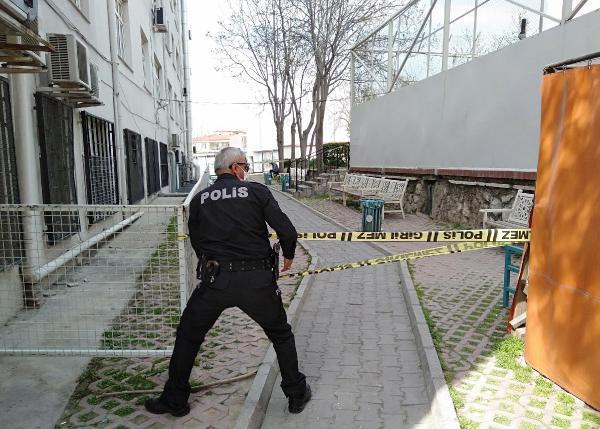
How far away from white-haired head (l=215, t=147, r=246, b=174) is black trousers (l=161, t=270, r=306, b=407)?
2.35 ft

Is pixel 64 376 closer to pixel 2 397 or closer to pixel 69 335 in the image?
pixel 2 397

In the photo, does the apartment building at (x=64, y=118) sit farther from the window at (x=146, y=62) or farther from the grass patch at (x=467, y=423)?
the grass patch at (x=467, y=423)

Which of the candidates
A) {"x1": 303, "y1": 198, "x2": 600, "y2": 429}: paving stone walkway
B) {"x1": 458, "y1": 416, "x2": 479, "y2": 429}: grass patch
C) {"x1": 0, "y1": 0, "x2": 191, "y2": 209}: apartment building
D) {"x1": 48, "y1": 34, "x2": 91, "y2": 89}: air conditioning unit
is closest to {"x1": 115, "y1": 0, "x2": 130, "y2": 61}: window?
{"x1": 0, "y1": 0, "x2": 191, "y2": 209}: apartment building

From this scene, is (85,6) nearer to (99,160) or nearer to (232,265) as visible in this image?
(99,160)

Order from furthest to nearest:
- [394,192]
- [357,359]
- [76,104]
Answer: [394,192]
[76,104]
[357,359]

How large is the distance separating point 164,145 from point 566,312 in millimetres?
17861

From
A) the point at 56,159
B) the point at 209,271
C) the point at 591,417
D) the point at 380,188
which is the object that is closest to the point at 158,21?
the point at 380,188

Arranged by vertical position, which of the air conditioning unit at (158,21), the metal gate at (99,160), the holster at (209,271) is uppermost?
the air conditioning unit at (158,21)

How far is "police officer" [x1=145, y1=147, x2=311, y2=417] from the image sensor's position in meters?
2.86

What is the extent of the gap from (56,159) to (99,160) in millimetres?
2604

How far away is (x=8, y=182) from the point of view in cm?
449

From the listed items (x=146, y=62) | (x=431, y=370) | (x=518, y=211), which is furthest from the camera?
(x=146, y=62)

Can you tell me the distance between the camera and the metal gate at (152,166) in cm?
1381

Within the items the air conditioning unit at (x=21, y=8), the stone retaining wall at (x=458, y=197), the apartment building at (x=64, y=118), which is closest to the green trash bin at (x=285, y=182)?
the stone retaining wall at (x=458, y=197)
